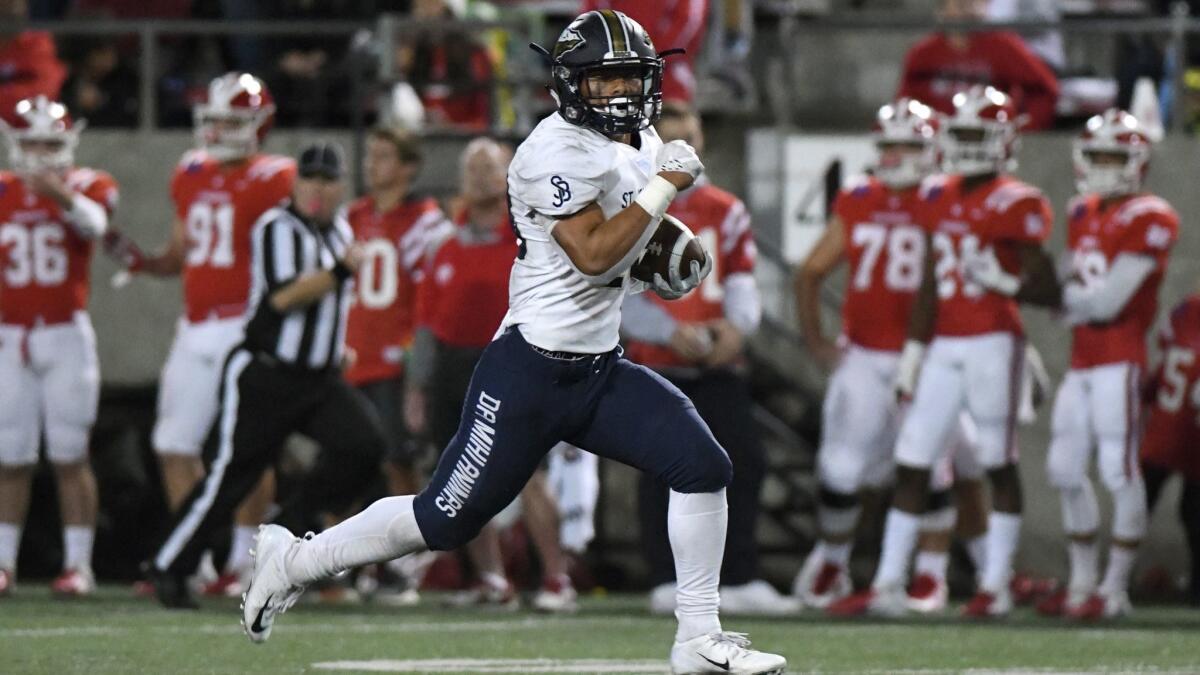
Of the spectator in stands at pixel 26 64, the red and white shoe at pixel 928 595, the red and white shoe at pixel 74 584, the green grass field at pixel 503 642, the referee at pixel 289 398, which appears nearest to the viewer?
the green grass field at pixel 503 642

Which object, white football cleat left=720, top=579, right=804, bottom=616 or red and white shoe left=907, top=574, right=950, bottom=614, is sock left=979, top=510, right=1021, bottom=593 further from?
white football cleat left=720, top=579, right=804, bottom=616

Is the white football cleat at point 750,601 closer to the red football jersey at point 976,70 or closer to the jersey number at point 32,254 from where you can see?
the red football jersey at point 976,70

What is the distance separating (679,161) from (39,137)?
5183 millimetres

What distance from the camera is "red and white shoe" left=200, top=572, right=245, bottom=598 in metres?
10.2

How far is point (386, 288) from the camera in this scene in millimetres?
10680

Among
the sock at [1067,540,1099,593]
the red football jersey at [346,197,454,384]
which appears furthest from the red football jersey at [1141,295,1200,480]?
the red football jersey at [346,197,454,384]

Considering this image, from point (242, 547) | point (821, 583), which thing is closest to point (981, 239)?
point (821, 583)

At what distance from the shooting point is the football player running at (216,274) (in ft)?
34.1

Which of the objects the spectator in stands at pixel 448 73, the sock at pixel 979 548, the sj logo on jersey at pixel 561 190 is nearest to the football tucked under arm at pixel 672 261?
the sj logo on jersey at pixel 561 190

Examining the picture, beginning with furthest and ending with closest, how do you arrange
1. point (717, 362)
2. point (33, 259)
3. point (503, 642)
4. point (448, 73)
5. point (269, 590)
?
point (448, 73)
point (33, 259)
point (717, 362)
point (503, 642)
point (269, 590)

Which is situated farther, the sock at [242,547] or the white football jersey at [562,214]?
the sock at [242,547]

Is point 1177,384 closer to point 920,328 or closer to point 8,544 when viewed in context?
point 920,328

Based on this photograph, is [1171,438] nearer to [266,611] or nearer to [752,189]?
[752,189]

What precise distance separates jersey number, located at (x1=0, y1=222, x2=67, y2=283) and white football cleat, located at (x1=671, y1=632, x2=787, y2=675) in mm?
5140
